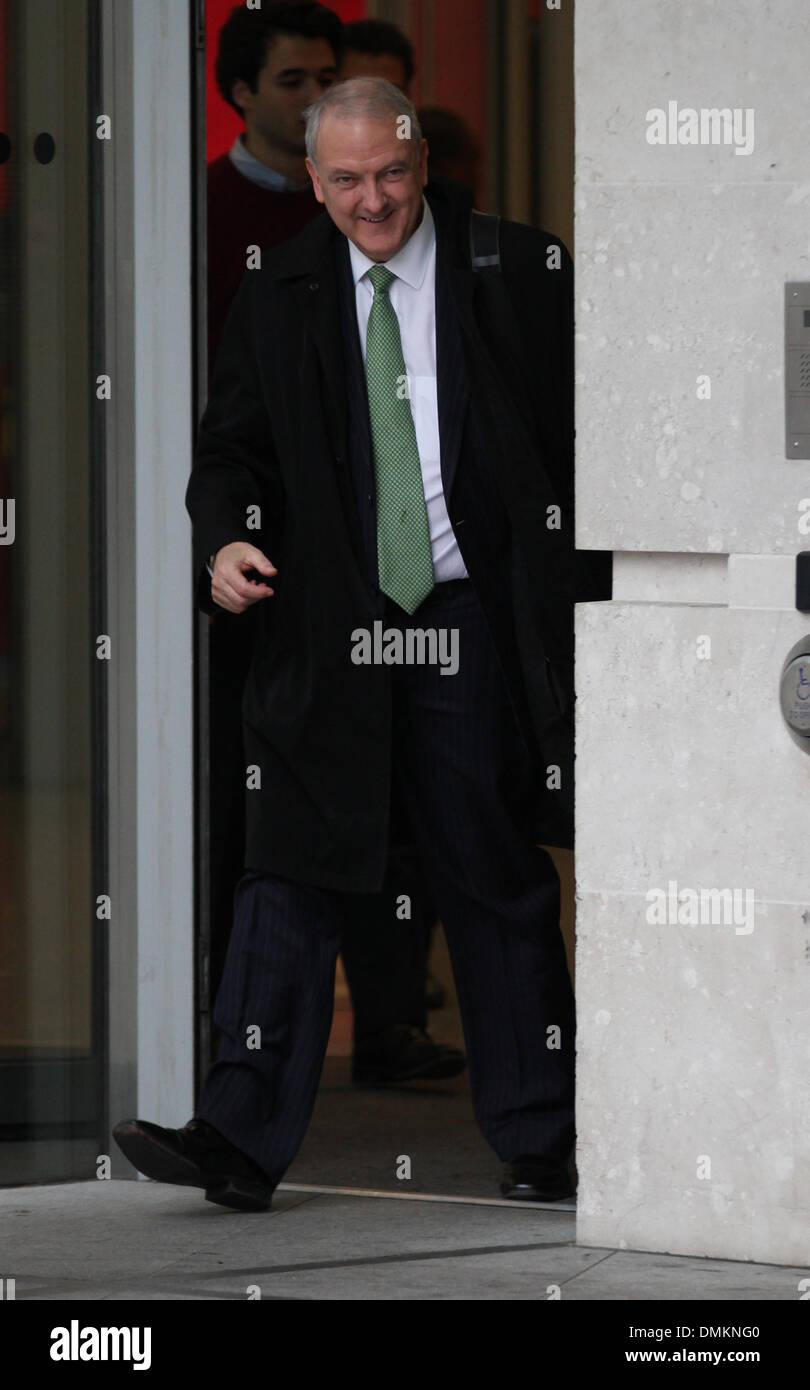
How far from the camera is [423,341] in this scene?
15.2 feet

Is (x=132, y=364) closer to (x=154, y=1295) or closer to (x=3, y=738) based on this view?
(x=3, y=738)

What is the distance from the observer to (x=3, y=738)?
4.98 meters

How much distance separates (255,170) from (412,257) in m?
0.60

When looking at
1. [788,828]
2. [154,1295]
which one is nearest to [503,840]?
[788,828]

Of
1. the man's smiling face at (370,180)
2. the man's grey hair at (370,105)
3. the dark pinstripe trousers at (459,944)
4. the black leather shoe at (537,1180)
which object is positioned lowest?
the black leather shoe at (537,1180)

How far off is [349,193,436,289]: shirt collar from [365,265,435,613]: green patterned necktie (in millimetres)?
78

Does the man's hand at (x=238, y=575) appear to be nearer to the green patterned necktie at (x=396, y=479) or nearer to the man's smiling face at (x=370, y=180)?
the green patterned necktie at (x=396, y=479)

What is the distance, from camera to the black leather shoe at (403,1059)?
18.1 ft

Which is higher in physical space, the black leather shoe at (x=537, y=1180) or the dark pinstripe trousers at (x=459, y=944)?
the dark pinstripe trousers at (x=459, y=944)

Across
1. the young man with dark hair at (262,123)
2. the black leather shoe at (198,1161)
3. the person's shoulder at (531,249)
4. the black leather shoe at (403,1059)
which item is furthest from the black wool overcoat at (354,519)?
the black leather shoe at (403,1059)

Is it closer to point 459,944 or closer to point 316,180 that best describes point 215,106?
point 316,180

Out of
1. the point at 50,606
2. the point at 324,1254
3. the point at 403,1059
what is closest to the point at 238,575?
the point at 50,606

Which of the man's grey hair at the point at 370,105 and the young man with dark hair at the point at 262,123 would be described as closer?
the man's grey hair at the point at 370,105
